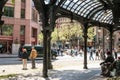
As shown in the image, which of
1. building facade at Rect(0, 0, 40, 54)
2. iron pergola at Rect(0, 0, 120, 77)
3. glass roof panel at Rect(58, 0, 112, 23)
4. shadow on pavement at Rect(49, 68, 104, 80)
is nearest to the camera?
iron pergola at Rect(0, 0, 120, 77)

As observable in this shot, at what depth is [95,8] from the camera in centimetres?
2642

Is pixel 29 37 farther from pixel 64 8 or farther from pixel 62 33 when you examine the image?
pixel 64 8

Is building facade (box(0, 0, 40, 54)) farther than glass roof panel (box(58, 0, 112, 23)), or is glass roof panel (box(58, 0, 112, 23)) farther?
building facade (box(0, 0, 40, 54))

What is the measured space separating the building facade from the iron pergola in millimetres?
35406

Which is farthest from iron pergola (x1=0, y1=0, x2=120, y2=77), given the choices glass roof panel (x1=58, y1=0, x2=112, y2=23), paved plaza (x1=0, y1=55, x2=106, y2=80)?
paved plaza (x1=0, y1=55, x2=106, y2=80)

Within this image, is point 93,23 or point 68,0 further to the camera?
point 93,23

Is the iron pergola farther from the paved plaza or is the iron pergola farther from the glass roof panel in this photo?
the paved plaza

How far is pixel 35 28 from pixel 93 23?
4841cm

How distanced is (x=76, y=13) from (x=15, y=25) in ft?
133

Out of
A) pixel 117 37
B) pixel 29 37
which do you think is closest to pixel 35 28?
pixel 29 37

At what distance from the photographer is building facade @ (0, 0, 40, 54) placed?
212ft

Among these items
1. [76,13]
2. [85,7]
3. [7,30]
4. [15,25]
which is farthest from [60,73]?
[15,25]

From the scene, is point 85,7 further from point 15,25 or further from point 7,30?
point 15,25

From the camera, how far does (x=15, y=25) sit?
65.7m
